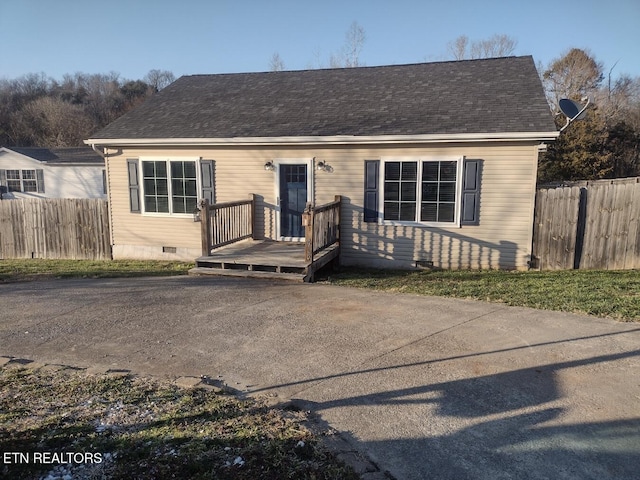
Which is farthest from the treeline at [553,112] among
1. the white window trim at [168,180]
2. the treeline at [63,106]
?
the white window trim at [168,180]

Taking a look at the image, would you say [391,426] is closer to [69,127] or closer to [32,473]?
[32,473]

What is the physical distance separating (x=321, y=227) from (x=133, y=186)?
17.5 ft

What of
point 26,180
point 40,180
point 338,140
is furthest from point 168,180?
point 26,180

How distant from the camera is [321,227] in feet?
31.1

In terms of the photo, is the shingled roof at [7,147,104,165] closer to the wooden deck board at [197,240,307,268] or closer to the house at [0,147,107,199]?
the house at [0,147,107,199]

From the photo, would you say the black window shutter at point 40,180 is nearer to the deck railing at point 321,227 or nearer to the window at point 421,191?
the deck railing at point 321,227

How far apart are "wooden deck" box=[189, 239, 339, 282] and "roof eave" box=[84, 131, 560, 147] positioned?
7.62 feet

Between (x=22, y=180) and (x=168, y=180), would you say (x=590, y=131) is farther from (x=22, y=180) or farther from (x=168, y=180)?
(x=22, y=180)

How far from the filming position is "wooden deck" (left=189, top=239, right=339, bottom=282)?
8906 mm

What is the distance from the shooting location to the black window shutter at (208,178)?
11.3 m

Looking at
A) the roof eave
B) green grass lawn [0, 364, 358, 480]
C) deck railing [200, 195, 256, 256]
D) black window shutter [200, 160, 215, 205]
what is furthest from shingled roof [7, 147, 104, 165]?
green grass lawn [0, 364, 358, 480]

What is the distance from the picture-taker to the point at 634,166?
28.0m

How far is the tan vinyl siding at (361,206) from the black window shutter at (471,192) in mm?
100

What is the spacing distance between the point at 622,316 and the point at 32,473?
21.3 ft
